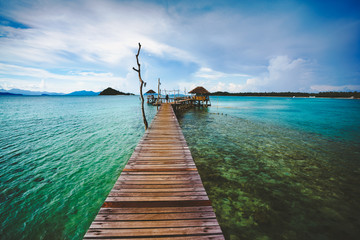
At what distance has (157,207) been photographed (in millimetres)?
2709

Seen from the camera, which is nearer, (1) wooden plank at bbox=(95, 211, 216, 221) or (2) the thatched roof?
(1) wooden plank at bbox=(95, 211, 216, 221)

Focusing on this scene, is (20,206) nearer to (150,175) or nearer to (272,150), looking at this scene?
(150,175)

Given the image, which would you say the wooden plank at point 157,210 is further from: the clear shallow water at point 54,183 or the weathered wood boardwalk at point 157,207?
the clear shallow water at point 54,183

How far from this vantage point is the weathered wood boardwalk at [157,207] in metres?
2.13

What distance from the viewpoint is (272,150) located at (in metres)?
8.56

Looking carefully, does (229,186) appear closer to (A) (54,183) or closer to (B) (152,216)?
(B) (152,216)

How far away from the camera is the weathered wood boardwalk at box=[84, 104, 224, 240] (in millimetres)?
2127

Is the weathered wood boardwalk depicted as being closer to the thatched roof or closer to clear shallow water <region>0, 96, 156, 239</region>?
clear shallow water <region>0, 96, 156, 239</region>

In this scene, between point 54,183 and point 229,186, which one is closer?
point 229,186

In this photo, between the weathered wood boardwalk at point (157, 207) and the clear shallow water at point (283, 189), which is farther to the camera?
the clear shallow water at point (283, 189)

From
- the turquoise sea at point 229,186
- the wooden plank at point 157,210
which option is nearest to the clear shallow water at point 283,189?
the turquoise sea at point 229,186

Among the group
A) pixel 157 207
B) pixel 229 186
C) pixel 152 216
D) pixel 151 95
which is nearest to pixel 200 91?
pixel 151 95

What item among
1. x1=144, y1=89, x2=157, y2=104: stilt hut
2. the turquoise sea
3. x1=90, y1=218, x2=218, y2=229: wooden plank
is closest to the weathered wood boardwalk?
x1=90, y1=218, x2=218, y2=229: wooden plank

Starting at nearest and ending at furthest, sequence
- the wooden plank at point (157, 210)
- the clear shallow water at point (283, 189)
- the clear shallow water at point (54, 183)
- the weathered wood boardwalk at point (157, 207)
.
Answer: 1. the weathered wood boardwalk at point (157, 207)
2. the wooden plank at point (157, 210)
3. the clear shallow water at point (283, 189)
4. the clear shallow water at point (54, 183)
